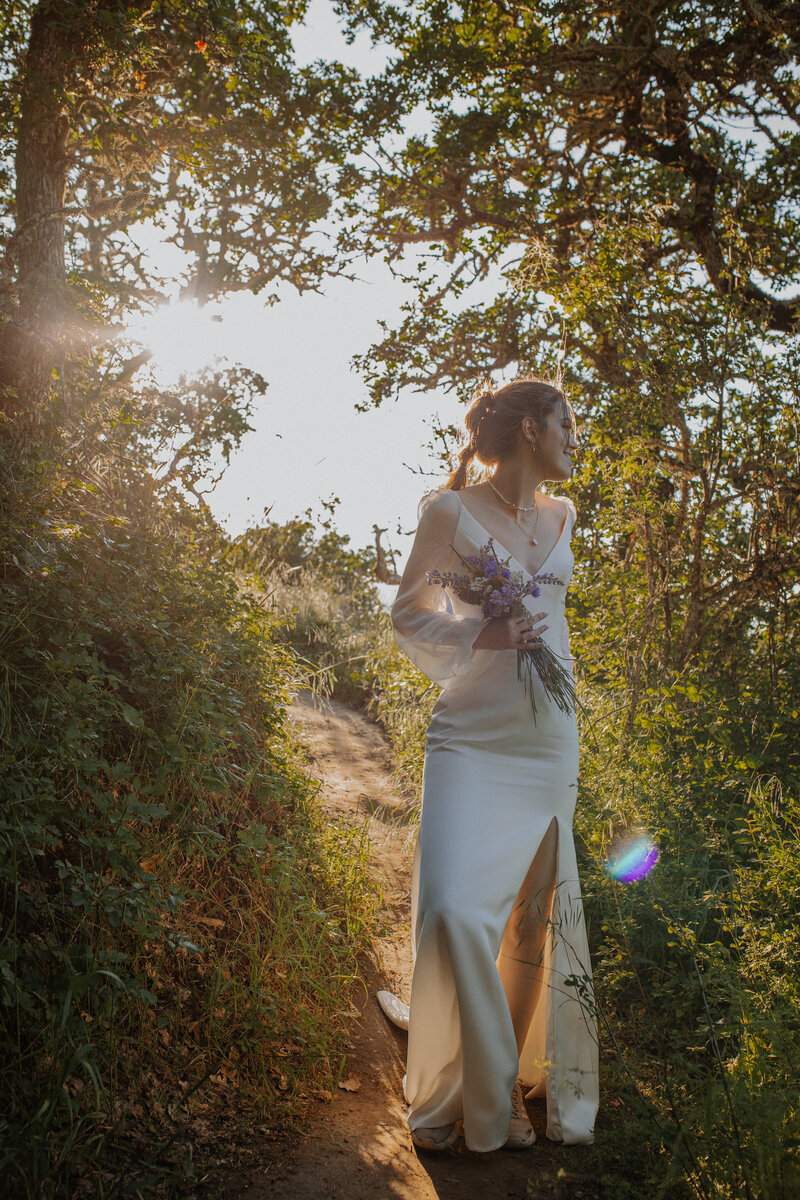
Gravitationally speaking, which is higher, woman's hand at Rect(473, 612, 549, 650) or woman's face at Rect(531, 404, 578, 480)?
woman's face at Rect(531, 404, 578, 480)

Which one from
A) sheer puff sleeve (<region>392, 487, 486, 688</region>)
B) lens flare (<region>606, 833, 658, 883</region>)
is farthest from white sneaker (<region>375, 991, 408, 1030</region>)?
sheer puff sleeve (<region>392, 487, 486, 688</region>)

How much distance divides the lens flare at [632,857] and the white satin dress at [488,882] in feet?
2.35

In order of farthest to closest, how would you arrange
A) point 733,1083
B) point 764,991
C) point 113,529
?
point 113,529 < point 764,991 < point 733,1083

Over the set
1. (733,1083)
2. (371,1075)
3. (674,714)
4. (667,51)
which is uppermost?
(667,51)

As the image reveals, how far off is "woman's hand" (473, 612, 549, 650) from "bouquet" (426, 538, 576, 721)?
2cm

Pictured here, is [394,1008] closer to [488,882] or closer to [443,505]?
[488,882]

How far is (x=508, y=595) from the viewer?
266cm

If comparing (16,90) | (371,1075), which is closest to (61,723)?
(371,1075)

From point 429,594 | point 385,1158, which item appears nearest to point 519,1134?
point 385,1158

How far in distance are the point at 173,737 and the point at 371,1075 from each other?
144 centimetres

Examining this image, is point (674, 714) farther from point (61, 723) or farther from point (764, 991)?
point (61, 723)

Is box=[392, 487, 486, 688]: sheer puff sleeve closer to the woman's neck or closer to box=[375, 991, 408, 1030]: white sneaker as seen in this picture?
the woman's neck

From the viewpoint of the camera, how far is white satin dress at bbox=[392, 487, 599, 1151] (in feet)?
7.91

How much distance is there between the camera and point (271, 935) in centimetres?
296
